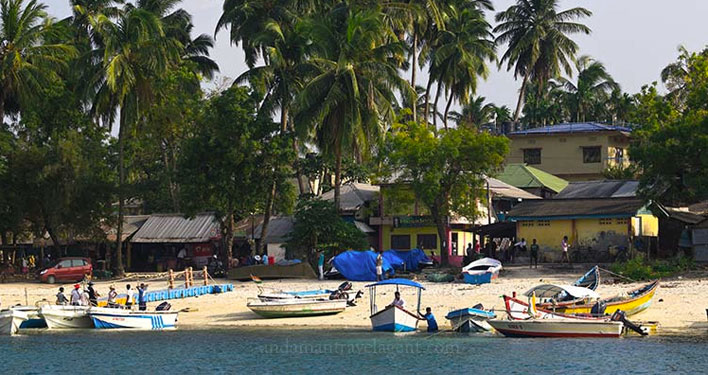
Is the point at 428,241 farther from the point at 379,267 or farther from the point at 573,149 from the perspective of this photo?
the point at 573,149

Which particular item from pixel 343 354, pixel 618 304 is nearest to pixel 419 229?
pixel 618 304

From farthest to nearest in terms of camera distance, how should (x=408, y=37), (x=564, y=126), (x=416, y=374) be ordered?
(x=564, y=126) < (x=408, y=37) < (x=416, y=374)

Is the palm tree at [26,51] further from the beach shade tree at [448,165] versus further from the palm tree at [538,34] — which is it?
the palm tree at [538,34]

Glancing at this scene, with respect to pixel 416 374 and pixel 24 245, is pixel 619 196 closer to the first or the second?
pixel 416 374

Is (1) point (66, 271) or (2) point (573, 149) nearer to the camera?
(1) point (66, 271)

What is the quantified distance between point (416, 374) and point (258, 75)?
3514 centimetres

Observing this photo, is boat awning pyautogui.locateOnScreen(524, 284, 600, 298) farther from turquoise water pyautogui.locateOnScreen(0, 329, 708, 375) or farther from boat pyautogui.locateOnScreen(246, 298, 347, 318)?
boat pyautogui.locateOnScreen(246, 298, 347, 318)

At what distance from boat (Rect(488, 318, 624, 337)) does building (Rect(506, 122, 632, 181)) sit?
143ft

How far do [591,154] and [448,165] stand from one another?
97.3 feet

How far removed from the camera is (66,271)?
56.4 metres

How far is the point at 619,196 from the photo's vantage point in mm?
54688

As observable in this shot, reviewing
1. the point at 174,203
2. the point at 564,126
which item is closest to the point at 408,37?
the point at 564,126

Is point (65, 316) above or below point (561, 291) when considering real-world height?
below

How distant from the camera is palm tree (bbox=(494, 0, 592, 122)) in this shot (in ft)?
275
